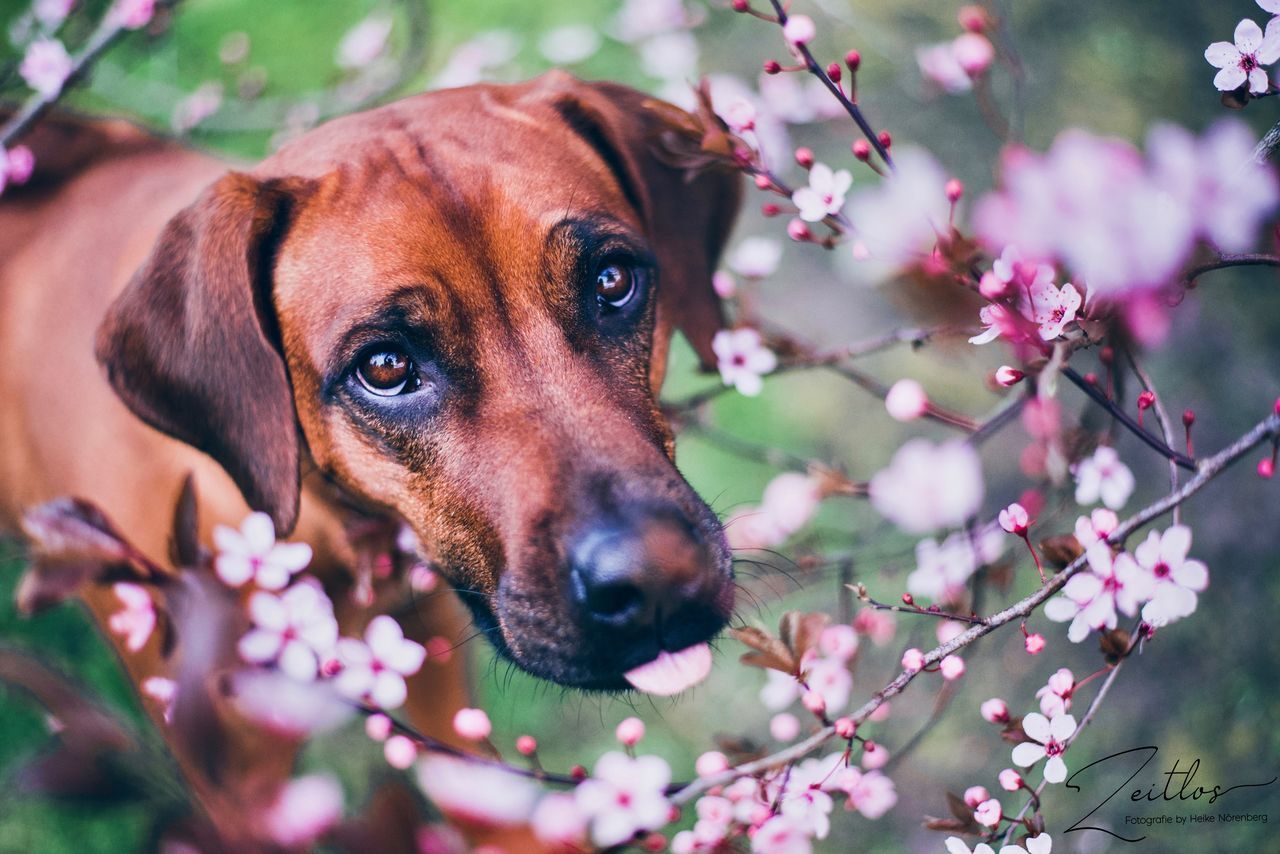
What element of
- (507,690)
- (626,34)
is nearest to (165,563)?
(507,690)

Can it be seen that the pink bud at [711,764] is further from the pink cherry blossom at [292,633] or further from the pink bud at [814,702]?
the pink cherry blossom at [292,633]

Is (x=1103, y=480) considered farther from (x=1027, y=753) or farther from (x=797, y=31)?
(x=797, y=31)

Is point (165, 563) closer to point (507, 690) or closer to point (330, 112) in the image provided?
point (507, 690)

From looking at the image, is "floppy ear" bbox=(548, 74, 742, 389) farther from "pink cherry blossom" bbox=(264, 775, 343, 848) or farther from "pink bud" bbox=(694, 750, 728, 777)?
"pink cherry blossom" bbox=(264, 775, 343, 848)

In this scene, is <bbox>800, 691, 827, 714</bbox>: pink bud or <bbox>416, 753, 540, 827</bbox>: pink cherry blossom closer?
<bbox>416, 753, 540, 827</bbox>: pink cherry blossom

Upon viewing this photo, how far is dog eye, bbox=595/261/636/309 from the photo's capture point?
2.20m

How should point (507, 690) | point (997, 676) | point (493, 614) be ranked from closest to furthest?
1. point (493, 614)
2. point (997, 676)
3. point (507, 690)

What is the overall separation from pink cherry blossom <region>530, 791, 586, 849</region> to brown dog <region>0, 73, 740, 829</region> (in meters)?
0.27

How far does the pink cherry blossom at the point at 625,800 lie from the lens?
1.61m

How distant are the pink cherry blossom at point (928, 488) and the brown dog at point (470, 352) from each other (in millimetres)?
1351

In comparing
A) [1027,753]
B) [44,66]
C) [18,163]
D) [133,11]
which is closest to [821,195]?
[1027,753]

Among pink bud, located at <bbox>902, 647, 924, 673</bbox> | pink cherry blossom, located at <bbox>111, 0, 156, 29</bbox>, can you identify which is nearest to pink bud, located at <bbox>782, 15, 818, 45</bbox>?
pink bud, located at <bbox>902, 647, 924, 673</bbox>

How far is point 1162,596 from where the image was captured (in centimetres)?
148

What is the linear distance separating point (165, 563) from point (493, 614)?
1.09m
